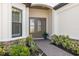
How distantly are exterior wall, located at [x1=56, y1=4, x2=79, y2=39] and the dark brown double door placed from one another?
2082 millimetres

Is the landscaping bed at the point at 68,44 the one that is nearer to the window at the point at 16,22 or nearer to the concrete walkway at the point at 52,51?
the concrete walkway at the point at 52,51

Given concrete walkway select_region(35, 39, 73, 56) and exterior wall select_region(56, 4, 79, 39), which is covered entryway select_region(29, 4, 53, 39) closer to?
exterior wall select_region(56, 4, 79, 39)

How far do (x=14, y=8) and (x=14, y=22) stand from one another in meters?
0.80

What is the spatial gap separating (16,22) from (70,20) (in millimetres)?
3264

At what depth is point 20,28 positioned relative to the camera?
392 inches

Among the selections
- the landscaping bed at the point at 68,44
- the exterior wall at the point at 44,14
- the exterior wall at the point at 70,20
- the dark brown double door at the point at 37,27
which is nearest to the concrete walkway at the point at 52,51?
the landscaping bed at the point at 68,44

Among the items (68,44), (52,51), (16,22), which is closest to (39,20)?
(16,22)

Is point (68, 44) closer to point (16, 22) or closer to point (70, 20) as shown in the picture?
point (70, 20)

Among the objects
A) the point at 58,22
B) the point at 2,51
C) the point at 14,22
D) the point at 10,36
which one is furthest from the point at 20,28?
the point at 2,51

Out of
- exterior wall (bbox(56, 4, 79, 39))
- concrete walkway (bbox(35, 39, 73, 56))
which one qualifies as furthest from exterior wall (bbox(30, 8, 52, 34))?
concrete walkway (bbox(35, 39, 73, 56))

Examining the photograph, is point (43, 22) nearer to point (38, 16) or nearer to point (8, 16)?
point (38, 16)

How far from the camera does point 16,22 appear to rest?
9.05 metres

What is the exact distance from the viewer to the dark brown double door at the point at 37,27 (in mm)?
11758

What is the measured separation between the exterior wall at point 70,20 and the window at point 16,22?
2.86 meters
